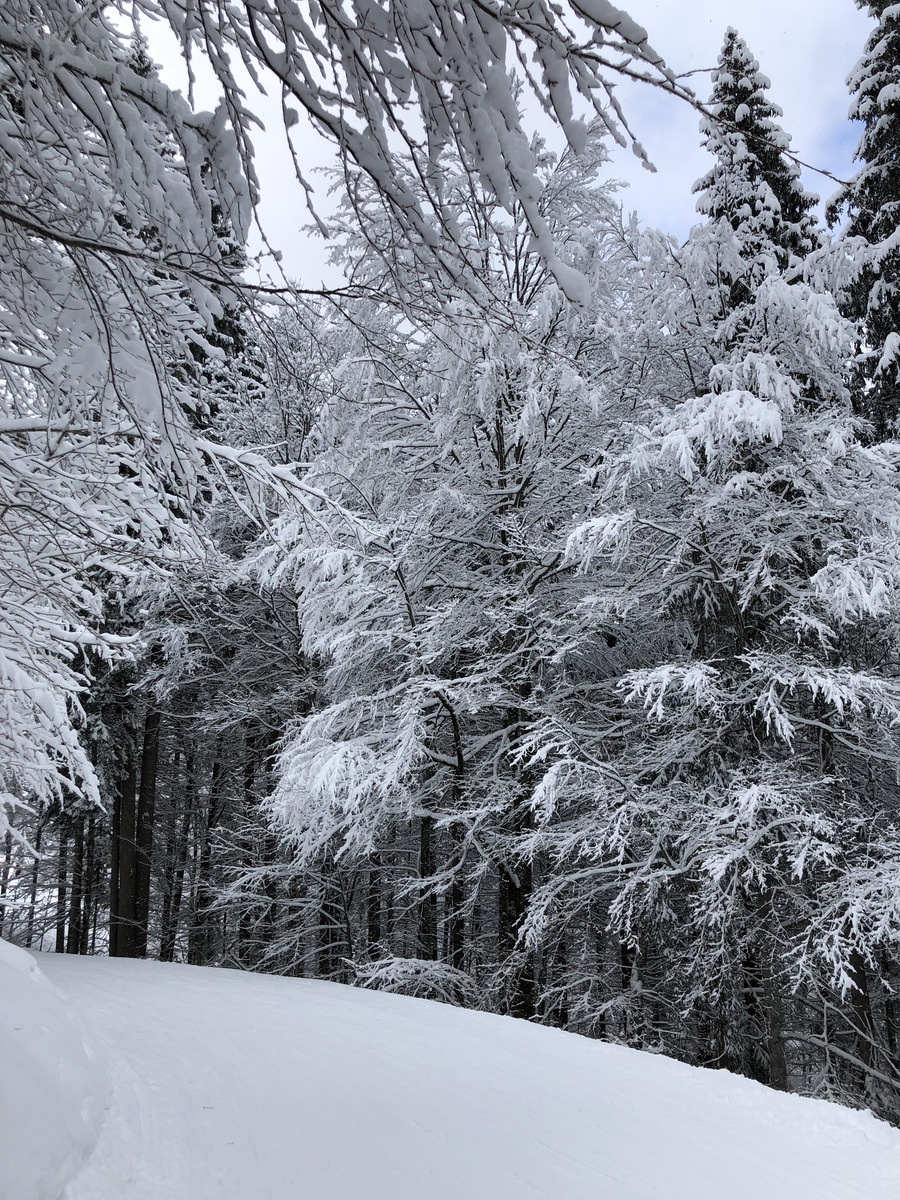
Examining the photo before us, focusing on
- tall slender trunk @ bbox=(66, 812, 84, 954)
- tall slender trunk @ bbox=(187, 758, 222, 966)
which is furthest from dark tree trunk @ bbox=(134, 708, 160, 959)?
tall slender trunk @ bbox=(66, 812, 84, 954)

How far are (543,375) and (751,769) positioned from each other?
4.80 metres

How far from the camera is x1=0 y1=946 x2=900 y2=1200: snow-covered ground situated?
11.3ft

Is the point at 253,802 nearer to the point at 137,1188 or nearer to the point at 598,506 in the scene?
the point at 598,506

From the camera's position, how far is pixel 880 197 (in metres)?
11.0

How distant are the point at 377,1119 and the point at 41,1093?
1625 mm

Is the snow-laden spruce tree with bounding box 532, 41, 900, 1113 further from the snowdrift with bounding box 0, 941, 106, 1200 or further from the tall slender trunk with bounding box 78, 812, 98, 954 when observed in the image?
the tall slender trunk with bounding box 78, 812, 98, 954

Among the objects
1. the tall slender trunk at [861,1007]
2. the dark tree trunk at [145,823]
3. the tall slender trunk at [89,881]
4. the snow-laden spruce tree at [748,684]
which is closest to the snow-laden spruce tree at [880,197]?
the snow-laden spruce tree at [748,684]

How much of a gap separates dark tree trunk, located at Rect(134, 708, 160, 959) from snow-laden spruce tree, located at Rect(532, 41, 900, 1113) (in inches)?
364

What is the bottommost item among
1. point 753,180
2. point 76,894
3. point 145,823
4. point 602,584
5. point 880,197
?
point 76,894

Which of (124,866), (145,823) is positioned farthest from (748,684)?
(124,866)

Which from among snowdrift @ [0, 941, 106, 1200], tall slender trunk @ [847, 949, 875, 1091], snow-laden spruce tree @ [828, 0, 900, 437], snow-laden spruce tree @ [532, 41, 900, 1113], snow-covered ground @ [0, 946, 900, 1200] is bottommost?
tall slender trunk @ [847, 949, 875, 1091]

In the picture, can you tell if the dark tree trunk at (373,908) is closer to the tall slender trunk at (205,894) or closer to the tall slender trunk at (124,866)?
the tall slender trunk at (205,894)

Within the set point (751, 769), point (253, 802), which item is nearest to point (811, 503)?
point (751, 769)

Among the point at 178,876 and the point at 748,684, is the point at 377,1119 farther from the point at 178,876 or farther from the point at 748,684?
the point at 178,876
